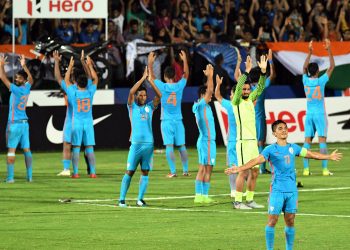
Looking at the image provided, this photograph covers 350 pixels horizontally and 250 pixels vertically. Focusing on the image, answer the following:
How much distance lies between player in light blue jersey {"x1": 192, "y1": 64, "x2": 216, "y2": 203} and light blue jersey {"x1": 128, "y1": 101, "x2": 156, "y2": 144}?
1232mm

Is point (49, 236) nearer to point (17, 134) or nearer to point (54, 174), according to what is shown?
point (17, 134)

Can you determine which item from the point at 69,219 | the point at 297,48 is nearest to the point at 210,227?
the point at 69,219

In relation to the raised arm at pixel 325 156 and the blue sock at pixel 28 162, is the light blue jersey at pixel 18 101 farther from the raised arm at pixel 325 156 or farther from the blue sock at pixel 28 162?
the raised arm at pixel 325 156

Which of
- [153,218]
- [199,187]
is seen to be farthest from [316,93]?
[153,218]

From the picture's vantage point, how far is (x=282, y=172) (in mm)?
15938

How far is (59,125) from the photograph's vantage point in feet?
112

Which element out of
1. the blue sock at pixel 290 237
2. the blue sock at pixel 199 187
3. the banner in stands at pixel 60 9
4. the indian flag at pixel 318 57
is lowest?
the blue sock at pixel 199 187

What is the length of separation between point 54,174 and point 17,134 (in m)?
2.37

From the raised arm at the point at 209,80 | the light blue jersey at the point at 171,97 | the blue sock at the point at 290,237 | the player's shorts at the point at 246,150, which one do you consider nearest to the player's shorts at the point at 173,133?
the light blue jersey at the point at 171,97

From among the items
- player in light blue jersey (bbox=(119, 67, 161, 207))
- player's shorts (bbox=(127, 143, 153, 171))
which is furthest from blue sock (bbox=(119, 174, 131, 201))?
player's shorts (bbox=(127, 143, 153, 171))

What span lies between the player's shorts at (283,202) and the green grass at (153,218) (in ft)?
3.14

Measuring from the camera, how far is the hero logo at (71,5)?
33812 mm

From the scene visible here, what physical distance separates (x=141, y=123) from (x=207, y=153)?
1730 millimetres

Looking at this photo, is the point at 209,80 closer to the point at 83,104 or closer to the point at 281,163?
the point at 281,163
